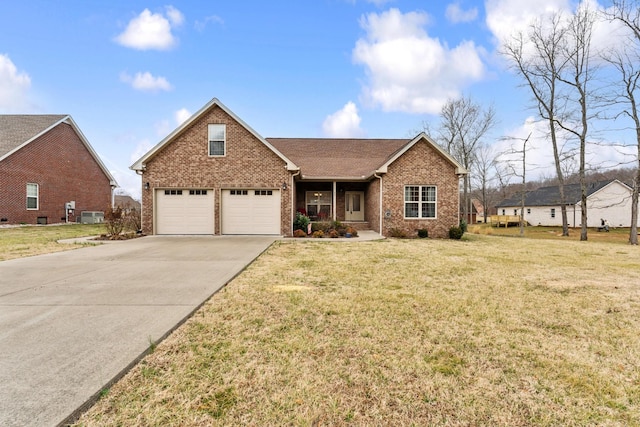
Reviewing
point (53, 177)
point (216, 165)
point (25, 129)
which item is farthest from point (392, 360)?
point (25, 129)

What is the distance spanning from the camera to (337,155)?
20.1 metres

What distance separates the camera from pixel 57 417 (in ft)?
6.41

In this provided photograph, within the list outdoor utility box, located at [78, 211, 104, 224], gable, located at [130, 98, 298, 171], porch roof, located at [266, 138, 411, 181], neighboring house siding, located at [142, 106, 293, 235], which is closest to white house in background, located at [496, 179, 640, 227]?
porch roof, located at [266, 138, 411, 181]

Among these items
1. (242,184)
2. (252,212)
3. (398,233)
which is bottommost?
(398,233)

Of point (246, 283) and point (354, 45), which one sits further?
point (354, 45)

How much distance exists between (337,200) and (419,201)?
5.20m

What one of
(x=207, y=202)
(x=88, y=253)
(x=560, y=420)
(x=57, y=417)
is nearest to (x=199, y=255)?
(x=88, y=253)

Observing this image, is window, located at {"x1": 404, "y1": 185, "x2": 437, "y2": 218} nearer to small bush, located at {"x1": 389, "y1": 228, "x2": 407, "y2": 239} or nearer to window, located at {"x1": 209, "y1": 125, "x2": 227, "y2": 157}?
small bush, located at {"x1": 389, "y1": 228, "x2": 407, "y2": 239}

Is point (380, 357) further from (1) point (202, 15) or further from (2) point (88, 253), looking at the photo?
(1) point (202, 15)

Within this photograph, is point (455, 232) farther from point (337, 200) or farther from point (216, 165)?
point (216, 165)

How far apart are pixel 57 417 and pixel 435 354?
122 inches

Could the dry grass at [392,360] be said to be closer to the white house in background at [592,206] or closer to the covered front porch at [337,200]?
the covered front porch at [337,200]

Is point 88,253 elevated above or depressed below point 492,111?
below

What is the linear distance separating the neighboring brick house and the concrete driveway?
16831mm
